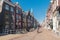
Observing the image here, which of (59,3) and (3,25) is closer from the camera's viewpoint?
(59,3)

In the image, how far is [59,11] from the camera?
39031 millimetres

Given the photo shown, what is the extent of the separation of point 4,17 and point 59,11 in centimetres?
2472

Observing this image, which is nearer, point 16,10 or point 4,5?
point 4,5

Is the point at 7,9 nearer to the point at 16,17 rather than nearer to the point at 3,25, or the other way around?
the point at 3,25

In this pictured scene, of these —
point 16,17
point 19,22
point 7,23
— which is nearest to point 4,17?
→ point 7,23

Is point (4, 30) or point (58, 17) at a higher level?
point (58, 17)

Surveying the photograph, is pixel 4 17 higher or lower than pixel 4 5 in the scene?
lower

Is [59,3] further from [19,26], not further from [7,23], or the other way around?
[19,26]

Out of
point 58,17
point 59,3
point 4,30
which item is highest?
point 59,3

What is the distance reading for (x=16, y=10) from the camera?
70.6 meters

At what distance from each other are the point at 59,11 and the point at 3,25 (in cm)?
2474

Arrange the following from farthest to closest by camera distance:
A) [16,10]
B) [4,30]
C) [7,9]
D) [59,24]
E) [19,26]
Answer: [19,26] < [16,10] < [7,9] < [4,30] < [59,24]

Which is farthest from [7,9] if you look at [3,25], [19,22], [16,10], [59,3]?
[59,3]

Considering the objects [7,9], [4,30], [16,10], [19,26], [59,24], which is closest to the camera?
[59,24]
